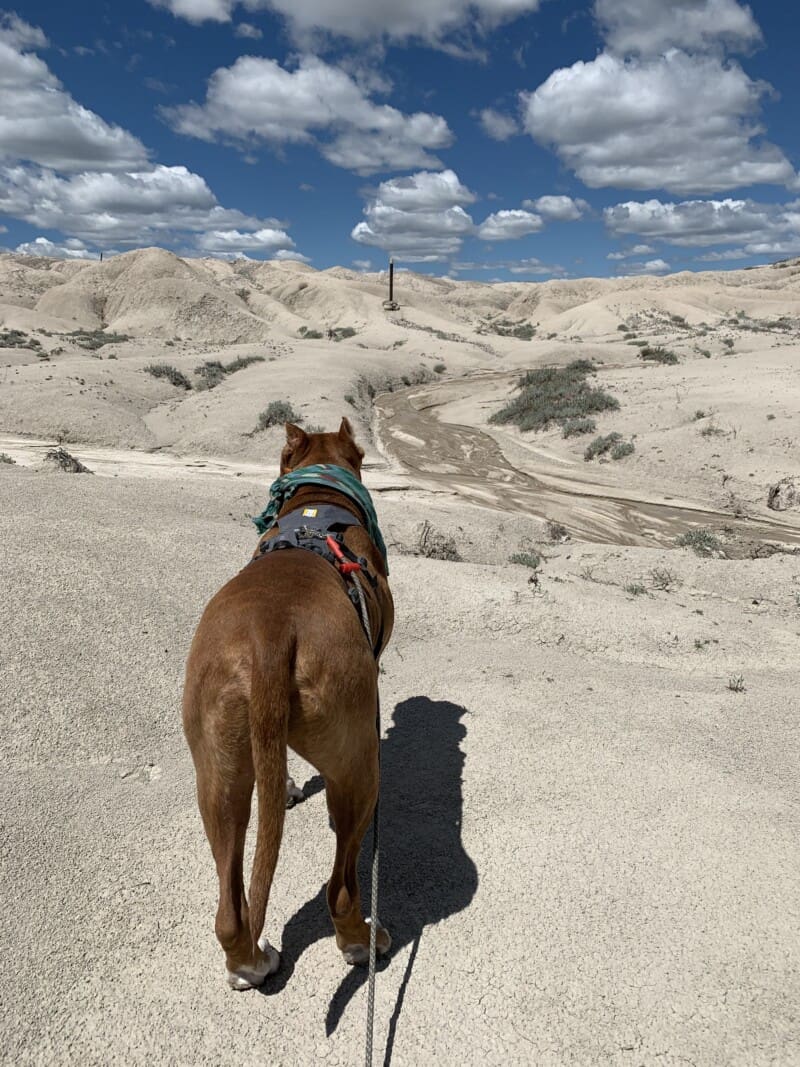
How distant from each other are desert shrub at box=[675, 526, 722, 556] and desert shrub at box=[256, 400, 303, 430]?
36.9ft

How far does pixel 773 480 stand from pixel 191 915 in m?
14.9

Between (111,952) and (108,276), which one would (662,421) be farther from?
(108,276)

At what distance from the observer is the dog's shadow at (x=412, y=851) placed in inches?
115

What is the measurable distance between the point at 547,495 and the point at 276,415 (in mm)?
8579

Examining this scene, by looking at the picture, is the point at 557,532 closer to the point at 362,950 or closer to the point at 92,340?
the point at 362,950

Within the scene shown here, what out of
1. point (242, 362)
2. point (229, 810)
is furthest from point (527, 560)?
point (242, 362)

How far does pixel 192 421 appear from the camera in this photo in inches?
763

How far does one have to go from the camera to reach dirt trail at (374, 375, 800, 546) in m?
12.3

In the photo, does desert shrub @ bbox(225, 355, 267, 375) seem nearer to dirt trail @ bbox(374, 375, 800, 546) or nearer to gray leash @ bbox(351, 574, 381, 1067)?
dirt trail @ bbox(374, 375, 800, 546)

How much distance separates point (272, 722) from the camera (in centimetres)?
211

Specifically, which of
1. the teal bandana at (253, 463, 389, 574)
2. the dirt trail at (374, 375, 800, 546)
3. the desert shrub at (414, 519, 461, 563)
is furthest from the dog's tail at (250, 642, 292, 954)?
the dirt trail at (374, 375, 800, 546)

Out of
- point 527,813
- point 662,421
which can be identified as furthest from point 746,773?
point 662,421

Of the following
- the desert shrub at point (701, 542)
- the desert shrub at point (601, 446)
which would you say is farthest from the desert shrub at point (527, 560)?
the desert shrub at point (601, 446)

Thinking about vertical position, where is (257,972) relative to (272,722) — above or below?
below
